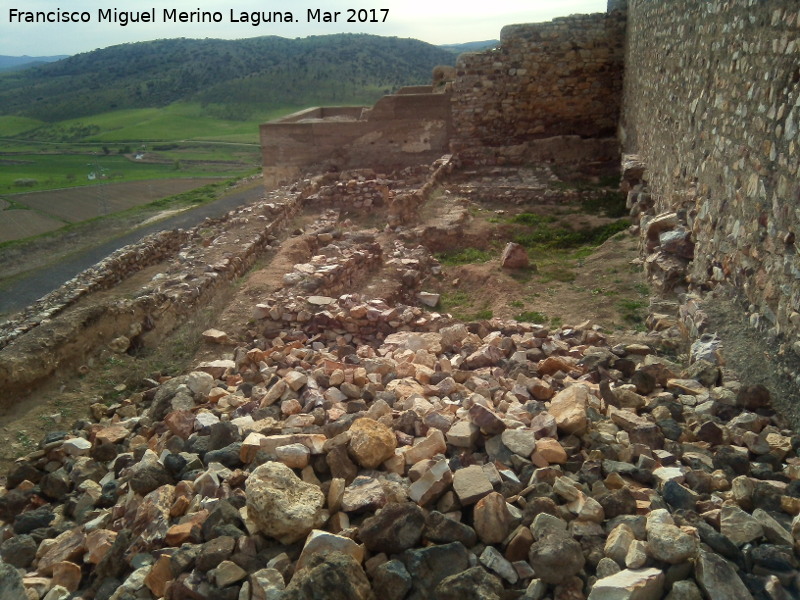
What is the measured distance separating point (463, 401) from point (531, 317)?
124 inches

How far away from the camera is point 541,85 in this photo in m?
16.0

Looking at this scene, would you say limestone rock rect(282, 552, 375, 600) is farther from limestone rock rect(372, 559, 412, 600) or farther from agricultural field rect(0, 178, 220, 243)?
agricultural field rect(0, 178, 220, 243)

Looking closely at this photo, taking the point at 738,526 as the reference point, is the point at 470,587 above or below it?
below

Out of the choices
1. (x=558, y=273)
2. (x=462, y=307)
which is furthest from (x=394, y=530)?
(x=558, y=273)

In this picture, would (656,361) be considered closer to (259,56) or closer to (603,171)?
(603,171)

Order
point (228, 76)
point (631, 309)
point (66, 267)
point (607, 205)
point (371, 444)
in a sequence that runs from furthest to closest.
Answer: point (228, 76) → point (66, 267) → point (607, 205) → point (631, 309) → point (371, 444)

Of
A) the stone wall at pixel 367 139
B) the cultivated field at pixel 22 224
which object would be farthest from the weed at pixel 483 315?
the cultivated field at pixel 22 224

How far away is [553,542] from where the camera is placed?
2.78 m

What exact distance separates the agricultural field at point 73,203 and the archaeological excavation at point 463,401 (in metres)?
→ 19.4

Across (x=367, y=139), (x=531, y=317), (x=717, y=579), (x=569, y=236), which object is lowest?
(x=531, y=317)

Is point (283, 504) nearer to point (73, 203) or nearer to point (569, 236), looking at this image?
point (569, 236)

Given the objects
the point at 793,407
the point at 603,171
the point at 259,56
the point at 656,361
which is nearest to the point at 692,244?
the point at 656,361

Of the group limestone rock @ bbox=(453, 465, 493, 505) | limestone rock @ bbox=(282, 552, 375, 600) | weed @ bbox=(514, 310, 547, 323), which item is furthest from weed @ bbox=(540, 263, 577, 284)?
limestone rock @ bbox=(282, 552, 375, 600)

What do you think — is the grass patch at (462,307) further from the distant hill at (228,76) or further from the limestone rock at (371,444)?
the distant hill at (228,76)
